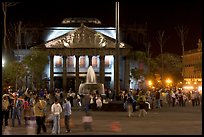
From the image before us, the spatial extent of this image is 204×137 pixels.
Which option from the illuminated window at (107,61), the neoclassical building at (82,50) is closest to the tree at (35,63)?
the neoclassical building at (82,50)

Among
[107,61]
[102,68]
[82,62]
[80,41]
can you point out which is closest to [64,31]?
[82,62]

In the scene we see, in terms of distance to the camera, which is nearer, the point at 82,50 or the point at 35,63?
the point at 35,63

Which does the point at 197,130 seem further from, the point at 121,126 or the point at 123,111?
the point at 123,111

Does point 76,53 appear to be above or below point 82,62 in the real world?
above

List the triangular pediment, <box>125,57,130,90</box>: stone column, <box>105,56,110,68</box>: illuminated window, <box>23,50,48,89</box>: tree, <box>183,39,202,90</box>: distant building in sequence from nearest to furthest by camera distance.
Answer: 1. <box>23,50,48,89</box>: tree
2. the triangular pediment
3. <box>125,57,130,90</box>: stone column
4. <box>105,56,110,68</box>: illuminated window
5. <box>183,39,202,90</box>: distant building

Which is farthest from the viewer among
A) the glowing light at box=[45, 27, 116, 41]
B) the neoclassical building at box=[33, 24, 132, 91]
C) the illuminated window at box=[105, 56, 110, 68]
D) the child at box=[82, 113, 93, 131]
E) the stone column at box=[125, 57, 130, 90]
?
the glowing light at box=[45, 27, 116, 41]

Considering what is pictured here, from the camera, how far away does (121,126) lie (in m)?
26.1

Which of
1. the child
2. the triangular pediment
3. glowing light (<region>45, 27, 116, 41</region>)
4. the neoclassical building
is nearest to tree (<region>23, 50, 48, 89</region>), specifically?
the neoclassical building

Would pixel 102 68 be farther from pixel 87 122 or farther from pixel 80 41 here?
pixel 87 122

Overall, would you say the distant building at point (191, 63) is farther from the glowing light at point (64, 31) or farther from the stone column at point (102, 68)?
the stone column at point (102, 68)

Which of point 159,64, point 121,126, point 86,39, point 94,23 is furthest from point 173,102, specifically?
point 94,23

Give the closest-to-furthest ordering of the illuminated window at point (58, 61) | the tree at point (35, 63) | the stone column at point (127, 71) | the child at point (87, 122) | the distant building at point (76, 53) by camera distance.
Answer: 1. the child at point (87, 122)
2. the tree at point (35, 63)
3. the distant building at point (76, 53)
4. the stone column at point (127, 71)
5. the illuminated window at point (58, 61)

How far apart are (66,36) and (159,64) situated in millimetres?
23177

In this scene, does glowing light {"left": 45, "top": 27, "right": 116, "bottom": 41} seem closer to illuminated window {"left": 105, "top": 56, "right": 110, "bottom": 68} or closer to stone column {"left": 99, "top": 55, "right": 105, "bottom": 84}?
illuminated window {"left": 105, "top": 56, "right": 110, "bottom": 68}
